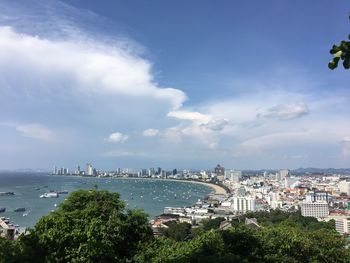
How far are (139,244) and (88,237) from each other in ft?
5.91

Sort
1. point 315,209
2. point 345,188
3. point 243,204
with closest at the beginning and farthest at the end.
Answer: point 315,209 < point 243,204 < point 345,188

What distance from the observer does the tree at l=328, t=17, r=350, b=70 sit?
1269 mm

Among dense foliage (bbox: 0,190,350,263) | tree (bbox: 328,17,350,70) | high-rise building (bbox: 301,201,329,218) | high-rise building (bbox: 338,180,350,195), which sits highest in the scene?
tree (bbox: 328,17,350,70)

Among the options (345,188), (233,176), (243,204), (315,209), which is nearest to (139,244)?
(315,209)

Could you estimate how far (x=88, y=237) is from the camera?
6.12 metres

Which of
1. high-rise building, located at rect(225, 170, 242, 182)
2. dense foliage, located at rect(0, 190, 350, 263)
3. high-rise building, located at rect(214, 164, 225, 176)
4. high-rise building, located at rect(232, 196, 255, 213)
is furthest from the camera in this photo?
high-rise building, located at rect(214, 164, 225, 176)

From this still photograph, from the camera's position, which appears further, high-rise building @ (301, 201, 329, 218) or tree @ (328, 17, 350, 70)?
high-rise building @ (301, 201, 329, 218)

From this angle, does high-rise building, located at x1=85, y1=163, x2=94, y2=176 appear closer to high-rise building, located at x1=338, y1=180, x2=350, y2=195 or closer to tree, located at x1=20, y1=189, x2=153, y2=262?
high-rise building, located at x1=338, y1=180, x2=350, y2=195

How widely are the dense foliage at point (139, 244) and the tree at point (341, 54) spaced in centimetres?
486

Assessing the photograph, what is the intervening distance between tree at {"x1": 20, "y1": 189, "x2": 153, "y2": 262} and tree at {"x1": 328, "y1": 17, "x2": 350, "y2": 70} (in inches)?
212

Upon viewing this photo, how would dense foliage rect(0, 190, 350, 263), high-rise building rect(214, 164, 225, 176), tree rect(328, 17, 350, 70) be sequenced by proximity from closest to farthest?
1. tree rect(328, 17, 350, 70)
2. dense foliage rect(0, 190, 350, 263)
3. high-rise building rect(214, 164, 225, 176)

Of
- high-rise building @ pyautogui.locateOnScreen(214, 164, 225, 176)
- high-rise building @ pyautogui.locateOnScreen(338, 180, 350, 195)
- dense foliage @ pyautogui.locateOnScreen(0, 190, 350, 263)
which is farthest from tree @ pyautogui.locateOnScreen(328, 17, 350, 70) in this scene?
high-rise building @ pyautogui.locateOnScreen(214, 164, 225, 176)

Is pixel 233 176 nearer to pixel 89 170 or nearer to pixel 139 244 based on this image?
pixel 89 170

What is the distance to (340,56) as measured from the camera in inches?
50.2
